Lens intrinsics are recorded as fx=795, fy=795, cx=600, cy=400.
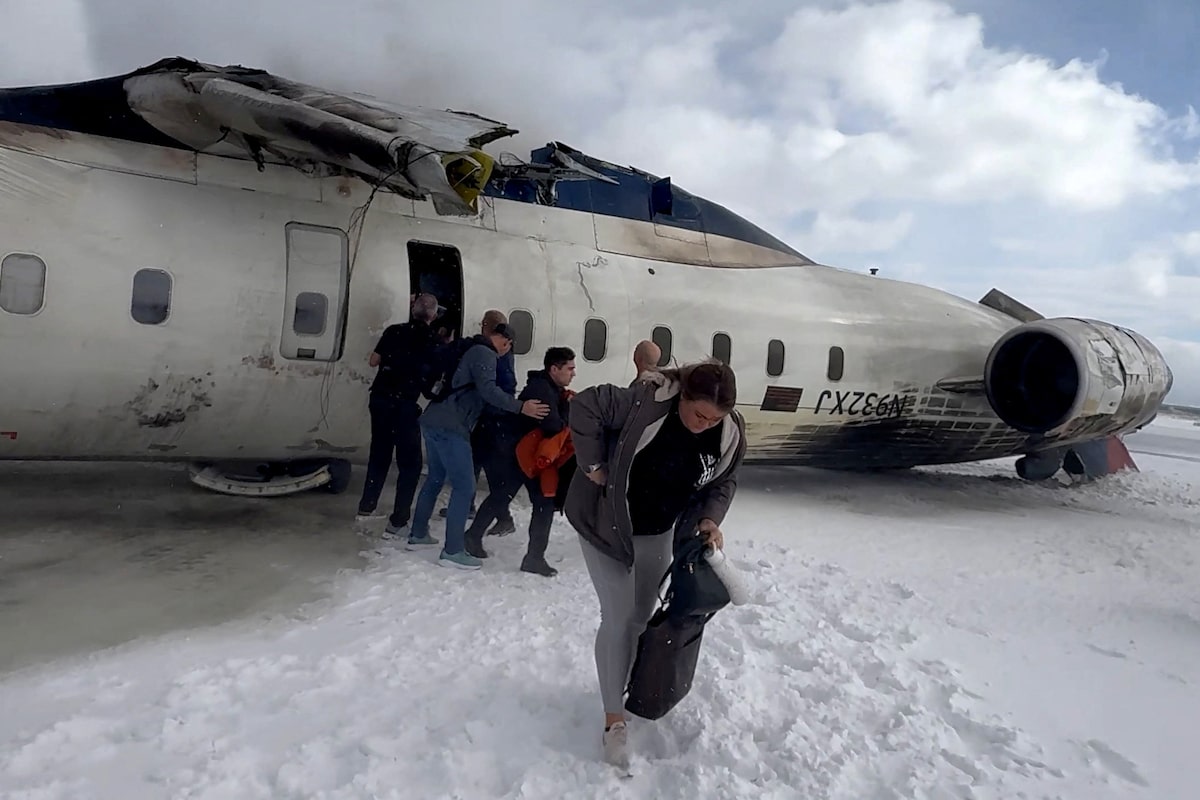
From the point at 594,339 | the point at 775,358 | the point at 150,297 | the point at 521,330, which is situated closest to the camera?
the point at 150,297

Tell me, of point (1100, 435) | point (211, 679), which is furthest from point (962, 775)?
point (1100, 435)

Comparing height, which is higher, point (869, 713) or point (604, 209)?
point (604, 209)

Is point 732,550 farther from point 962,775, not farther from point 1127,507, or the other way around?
point 1127,507

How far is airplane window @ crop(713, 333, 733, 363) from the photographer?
783cm

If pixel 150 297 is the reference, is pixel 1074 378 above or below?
above

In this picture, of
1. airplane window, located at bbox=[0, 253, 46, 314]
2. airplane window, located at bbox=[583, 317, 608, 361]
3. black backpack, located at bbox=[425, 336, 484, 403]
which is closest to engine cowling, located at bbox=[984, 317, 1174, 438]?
airplane window, located at bbox=[583, 317, 608, 361]

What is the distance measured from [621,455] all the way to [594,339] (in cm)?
446

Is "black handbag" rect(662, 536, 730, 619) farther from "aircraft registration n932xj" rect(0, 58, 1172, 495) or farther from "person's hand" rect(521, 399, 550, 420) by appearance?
"aircraft registration n932xj" rect(0, 58, 1172, 495)

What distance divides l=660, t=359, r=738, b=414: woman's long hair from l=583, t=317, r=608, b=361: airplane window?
4494 millimetres

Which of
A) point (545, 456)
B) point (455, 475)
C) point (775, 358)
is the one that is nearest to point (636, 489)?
point (545, 456)

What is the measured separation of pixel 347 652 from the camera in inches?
146

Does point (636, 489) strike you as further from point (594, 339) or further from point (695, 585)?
point (594, 339)

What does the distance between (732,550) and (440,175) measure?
127 inches

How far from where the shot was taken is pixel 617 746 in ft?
9.50
